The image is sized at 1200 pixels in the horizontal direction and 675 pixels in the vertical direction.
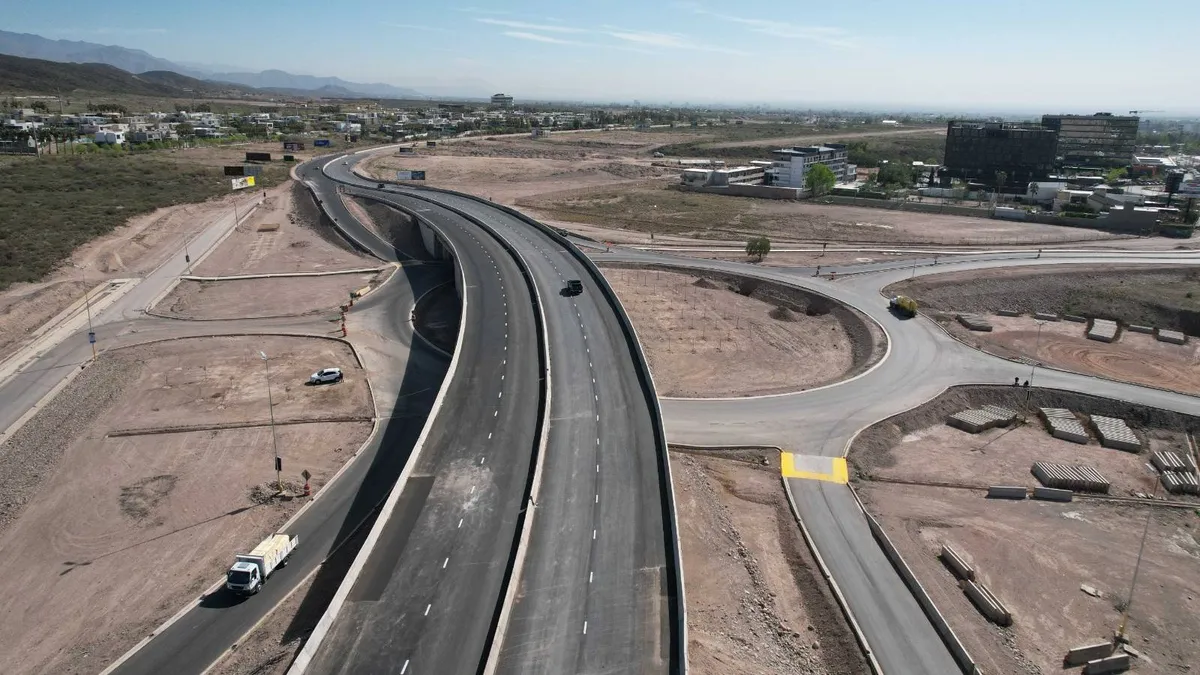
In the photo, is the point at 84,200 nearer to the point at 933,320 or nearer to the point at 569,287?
the point at 569,287

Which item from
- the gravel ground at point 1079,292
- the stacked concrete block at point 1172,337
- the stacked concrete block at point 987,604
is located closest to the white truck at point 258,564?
the stacked concrete block at point 987,604

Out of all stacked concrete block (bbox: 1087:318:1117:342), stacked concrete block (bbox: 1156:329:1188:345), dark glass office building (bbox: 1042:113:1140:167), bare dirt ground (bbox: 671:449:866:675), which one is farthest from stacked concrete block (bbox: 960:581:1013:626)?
dark glass office building (bbox: 1042:113:1140:167)

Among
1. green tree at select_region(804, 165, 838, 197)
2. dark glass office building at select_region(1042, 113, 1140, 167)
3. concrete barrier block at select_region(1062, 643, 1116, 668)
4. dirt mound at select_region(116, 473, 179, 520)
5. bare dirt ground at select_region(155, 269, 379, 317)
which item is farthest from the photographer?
dark glass office building at select_region(1042, 113, 1140, 167)

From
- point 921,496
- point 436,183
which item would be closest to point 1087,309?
point 921,496

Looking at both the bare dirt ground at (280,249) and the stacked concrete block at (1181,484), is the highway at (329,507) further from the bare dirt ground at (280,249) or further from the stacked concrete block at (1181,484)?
the stacked concrete block at (1181,484)

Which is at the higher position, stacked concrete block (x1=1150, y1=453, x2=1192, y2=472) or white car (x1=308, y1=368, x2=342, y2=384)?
white car (x1=308, y1=368, x2=342, y2=384)

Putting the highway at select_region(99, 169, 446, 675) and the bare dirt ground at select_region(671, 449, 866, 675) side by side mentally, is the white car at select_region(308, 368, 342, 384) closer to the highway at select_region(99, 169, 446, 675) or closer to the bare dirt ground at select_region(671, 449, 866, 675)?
the highway at select_region(99, 169, 446, 675)
